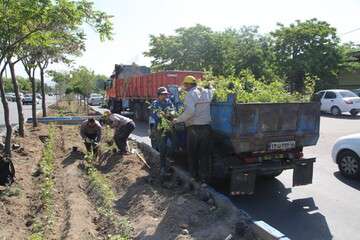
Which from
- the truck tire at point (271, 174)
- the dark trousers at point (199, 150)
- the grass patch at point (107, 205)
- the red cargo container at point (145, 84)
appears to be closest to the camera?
the grass patch at point (107, 205)

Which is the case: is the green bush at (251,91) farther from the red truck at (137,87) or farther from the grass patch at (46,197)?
the red truck at (137,87)

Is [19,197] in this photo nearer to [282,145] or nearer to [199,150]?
[199,150]

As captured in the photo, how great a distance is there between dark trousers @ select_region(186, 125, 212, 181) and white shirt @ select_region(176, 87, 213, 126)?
0.12 m

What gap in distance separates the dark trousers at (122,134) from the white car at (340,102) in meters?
16.0

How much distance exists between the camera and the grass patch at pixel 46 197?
6021mm

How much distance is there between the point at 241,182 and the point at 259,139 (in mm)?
756

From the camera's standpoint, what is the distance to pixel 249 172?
7.16 meters

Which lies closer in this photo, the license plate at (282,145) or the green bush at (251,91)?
the license plate at (282,145)

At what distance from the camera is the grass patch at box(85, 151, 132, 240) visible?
5793 millimetres

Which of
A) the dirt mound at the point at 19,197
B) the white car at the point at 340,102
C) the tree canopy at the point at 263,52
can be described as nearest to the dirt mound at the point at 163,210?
the dirt mound at the point at 19,197

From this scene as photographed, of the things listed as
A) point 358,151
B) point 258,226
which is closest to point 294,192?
point 358,151

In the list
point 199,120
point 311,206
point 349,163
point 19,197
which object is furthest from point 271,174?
point 19,197

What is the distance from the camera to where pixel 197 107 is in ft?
24.3

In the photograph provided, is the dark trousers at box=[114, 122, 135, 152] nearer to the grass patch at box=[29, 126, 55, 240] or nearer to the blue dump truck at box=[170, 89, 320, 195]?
the grass patch at box=[29, 126, 55, 240]
